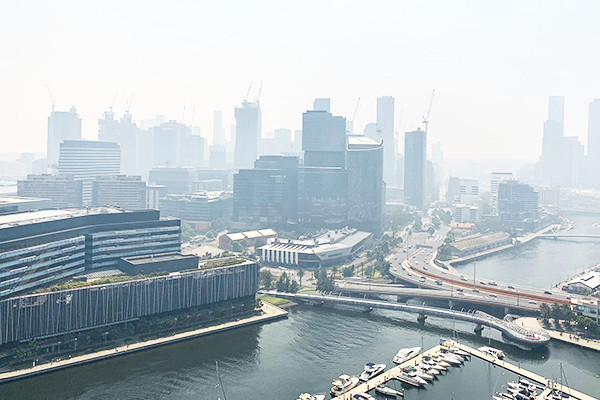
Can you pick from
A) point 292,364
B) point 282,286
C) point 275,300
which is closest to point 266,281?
point 282,286

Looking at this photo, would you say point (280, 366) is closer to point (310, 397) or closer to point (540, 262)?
point (310, 397)

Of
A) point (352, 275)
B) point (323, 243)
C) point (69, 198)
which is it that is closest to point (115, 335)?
point (352, 275)

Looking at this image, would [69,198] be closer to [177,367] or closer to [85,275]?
[85,275]

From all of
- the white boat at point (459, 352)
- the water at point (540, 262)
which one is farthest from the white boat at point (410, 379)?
the water at point (540, 262)

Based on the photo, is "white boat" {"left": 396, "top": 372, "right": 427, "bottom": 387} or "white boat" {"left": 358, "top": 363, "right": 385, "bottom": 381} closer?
"white boat" {"left": 396, "top": 372, "right": 427, "bottom": 387}

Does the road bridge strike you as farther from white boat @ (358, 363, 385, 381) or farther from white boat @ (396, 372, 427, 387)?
white boat @ (396, 372, 427, 387)

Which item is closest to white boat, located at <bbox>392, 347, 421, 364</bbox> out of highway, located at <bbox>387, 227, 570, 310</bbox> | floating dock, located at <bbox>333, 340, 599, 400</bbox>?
floating dock, located at <bbox>333, 340, 599, 400</bbox>

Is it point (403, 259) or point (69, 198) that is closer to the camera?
point (403, 259)
